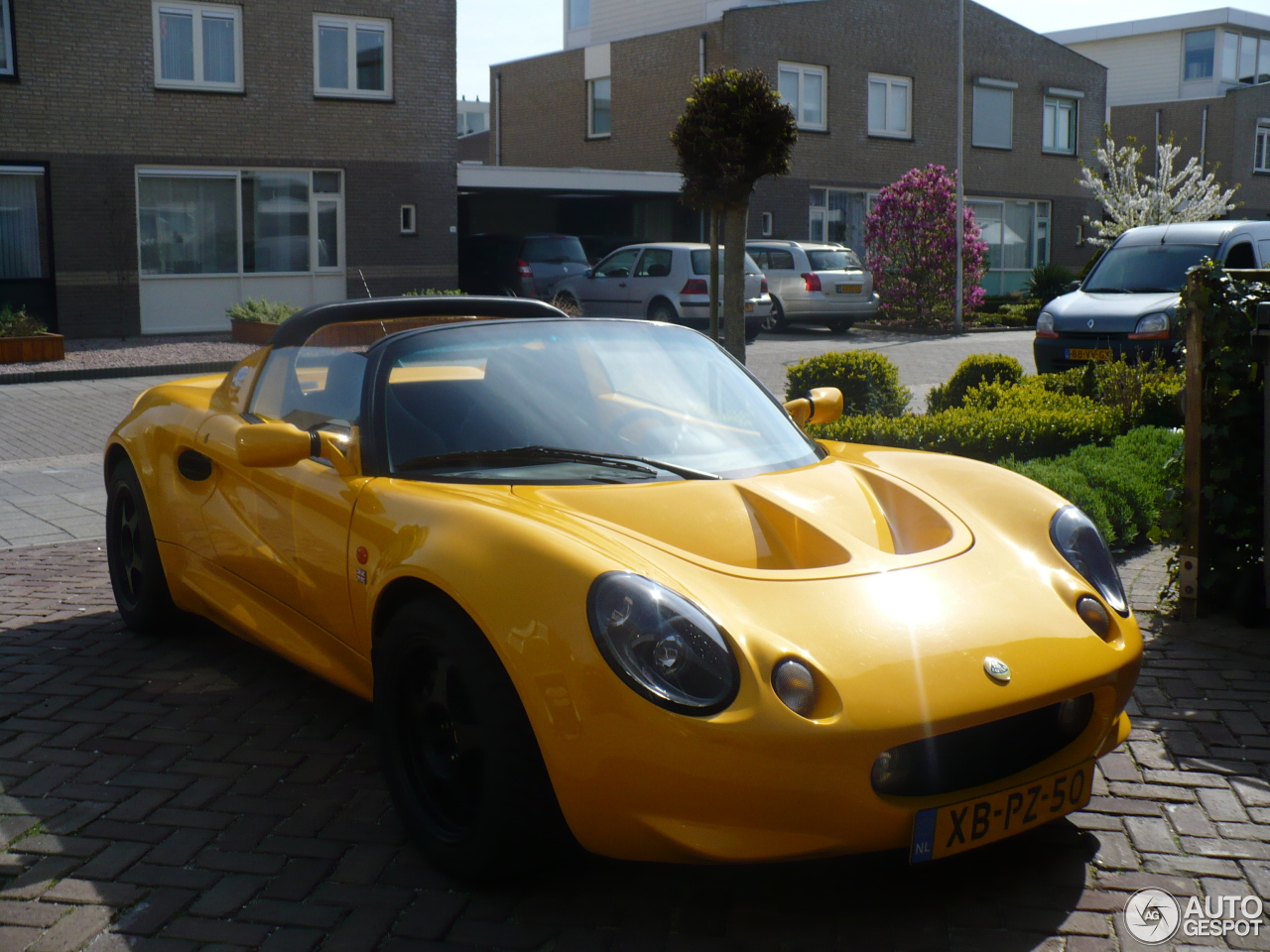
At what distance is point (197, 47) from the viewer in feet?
73.2

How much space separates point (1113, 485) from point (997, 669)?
422 cm

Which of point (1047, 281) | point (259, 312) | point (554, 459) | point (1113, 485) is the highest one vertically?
point (1047, 281)

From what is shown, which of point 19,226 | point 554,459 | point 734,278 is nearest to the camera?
point 554,459

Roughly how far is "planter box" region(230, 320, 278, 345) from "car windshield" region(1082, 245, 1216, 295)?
1209 cm

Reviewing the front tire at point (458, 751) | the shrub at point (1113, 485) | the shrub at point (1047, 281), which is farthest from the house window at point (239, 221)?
the front tire at point (458, 751)

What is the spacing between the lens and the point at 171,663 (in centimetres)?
491

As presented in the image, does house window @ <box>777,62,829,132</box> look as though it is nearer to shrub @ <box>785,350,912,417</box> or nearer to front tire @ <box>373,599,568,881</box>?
shrub @ <box>785,350,912,417</box>

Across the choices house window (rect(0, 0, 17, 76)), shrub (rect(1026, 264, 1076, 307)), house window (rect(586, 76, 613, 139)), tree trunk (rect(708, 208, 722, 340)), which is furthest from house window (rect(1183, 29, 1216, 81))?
tree trunk (rect(708, 208, 722, 340))

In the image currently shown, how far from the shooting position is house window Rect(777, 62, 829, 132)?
32.6 metres

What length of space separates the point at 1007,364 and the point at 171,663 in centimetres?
801

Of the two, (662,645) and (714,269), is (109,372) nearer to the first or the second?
(714,269)

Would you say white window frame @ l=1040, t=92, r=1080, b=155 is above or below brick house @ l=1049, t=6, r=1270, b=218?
below

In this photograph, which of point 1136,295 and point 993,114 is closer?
point 1136,295

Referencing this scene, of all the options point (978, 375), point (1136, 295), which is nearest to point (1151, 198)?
point (1136, 295)
